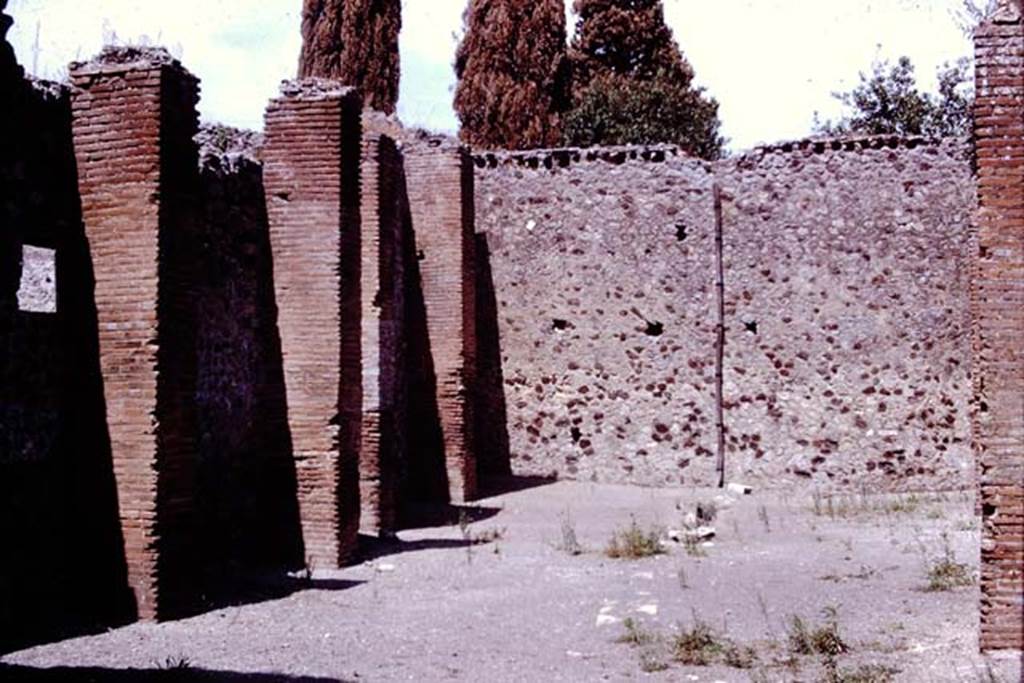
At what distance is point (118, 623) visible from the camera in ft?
27.0

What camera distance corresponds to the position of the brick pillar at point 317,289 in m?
10.7

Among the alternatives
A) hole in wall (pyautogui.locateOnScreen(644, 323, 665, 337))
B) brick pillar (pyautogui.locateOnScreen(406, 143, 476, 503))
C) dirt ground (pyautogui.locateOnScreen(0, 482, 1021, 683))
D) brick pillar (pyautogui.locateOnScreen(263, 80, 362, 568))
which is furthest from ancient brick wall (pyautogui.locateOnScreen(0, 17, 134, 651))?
hole in wall (pyautogui.locateOnScreen(644, 323, 665, 337))

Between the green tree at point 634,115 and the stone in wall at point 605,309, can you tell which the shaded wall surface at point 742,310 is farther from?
the green tree at point 634,115

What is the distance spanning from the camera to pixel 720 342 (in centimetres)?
1702

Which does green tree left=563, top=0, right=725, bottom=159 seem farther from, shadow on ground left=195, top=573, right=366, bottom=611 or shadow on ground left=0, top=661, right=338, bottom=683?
shadow on ground left=0, top=661, right=338, bottom=683

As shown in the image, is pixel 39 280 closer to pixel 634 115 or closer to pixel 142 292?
pixel 142 292

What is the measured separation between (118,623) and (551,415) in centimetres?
1020

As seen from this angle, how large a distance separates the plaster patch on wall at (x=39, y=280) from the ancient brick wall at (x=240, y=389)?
171 cm

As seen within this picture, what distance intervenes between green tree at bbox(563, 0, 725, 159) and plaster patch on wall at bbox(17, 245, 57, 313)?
854 inches

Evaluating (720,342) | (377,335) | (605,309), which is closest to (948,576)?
(377,335)

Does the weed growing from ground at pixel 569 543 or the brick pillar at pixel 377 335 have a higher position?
the brick pillar at pixel 377 335

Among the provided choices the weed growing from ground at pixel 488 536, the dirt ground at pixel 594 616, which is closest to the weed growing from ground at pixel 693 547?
the dirt ground at pixel 594 616

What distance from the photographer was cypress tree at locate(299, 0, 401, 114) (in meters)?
27.4

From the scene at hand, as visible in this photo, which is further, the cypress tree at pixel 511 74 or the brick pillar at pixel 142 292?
the cypress tree at pixel 511 74
